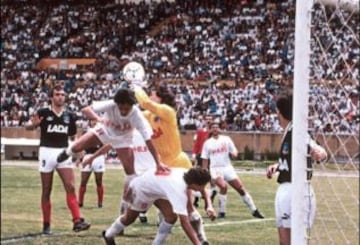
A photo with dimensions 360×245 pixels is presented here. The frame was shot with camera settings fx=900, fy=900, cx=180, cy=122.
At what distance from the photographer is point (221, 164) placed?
16.8 meters

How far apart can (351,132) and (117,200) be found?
1319 centimetres

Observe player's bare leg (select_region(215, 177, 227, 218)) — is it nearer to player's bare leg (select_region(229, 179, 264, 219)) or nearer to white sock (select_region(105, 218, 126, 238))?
player's bare leg (select_region(229, 179, 264, 219))

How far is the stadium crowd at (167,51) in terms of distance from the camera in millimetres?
18672

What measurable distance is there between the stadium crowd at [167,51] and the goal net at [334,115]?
14.6ft

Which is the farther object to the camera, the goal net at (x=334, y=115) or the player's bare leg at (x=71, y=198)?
the player's bare leg at (x=71, y=198)

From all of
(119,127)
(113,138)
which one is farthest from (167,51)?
(119,127)

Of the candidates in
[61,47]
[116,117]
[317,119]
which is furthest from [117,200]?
[317,119]

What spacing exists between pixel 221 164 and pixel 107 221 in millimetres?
2771

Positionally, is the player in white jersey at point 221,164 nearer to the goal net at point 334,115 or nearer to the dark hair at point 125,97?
the dark hair at point 125,97

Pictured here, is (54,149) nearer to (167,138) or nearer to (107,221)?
(167,138)

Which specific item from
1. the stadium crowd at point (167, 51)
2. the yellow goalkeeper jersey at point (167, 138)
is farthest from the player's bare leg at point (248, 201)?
the yellow goalkeeper jersey at point (167, 138)

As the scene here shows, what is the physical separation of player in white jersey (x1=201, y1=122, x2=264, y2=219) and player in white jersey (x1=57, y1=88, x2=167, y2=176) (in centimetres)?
446

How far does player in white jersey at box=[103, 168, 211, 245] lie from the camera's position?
Answer: 9.71 m

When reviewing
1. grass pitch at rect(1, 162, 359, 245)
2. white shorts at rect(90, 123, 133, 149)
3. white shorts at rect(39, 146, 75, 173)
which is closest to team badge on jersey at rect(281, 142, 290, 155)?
grass pitch at rect(1, 162, 359, 245)
